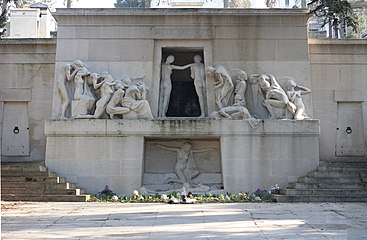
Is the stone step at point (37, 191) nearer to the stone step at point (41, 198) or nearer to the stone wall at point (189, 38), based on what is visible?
the stone step at point (41, 198)

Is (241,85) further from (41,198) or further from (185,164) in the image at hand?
(41,198)

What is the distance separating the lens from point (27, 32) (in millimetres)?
28594

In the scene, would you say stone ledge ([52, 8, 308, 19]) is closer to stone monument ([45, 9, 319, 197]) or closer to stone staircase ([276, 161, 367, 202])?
stone monument ([45, 9, 319, 197])

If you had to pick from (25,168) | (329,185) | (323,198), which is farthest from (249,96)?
(25,168)

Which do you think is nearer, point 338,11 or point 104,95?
point 104,95

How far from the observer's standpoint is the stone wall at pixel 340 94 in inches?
720

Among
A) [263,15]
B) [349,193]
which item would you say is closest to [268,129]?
[349,193]

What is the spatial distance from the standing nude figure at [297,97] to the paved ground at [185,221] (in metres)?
4.42

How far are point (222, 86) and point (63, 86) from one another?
5.73m

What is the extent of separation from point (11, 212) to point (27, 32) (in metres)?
20.1

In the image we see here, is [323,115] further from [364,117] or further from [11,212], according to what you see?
[11,212]

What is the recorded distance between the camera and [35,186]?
14320 mm

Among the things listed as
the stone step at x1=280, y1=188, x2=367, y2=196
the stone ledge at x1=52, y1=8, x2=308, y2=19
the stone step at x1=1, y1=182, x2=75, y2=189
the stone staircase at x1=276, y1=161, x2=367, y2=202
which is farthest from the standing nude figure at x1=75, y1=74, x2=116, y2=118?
A: the stone step at x1=280, y1=188, x2=367, y2=196

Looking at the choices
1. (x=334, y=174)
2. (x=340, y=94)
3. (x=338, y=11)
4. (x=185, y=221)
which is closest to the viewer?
(x=185, y=221)
